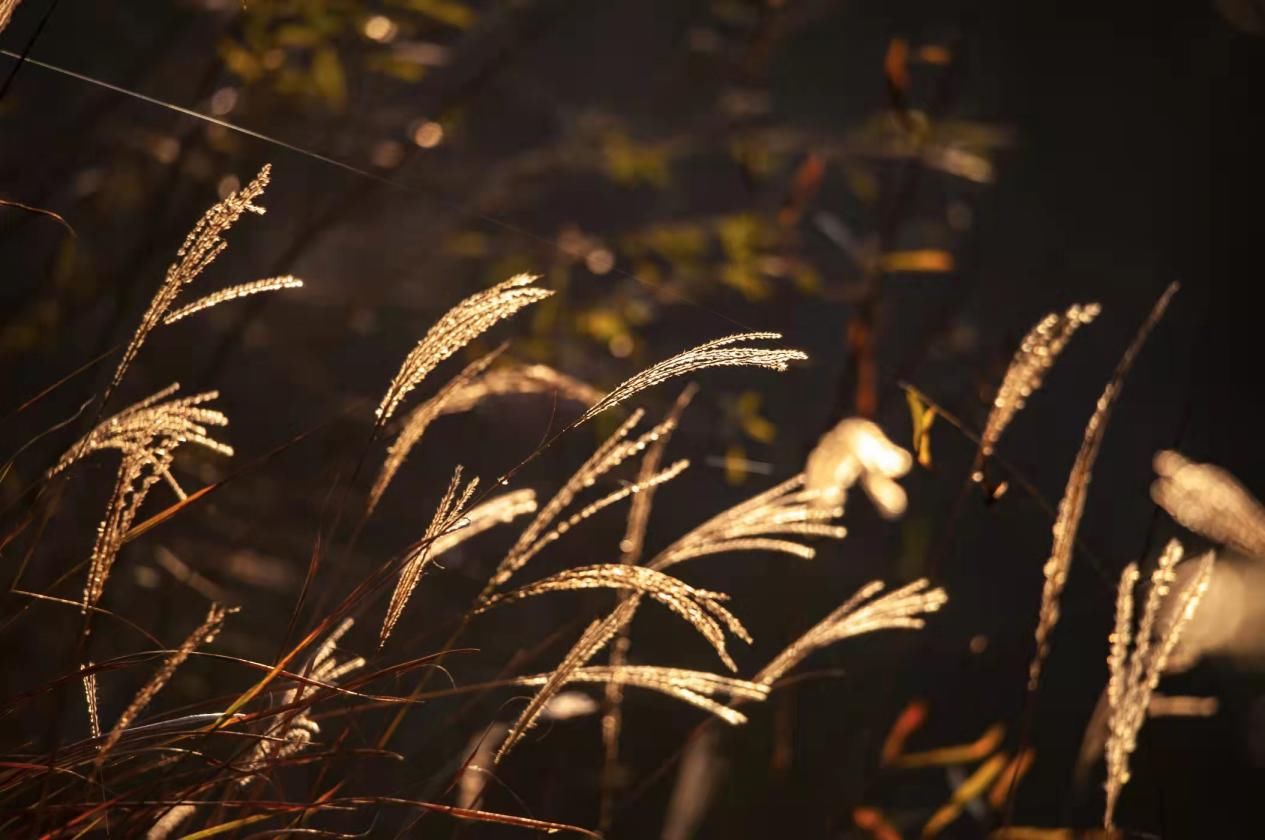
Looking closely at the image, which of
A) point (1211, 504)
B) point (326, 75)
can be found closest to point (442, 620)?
point (1211, 504)

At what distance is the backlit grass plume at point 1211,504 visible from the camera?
1.03 m

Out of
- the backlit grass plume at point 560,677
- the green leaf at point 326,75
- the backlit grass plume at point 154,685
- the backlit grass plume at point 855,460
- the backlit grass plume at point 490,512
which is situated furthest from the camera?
the green leaf at point 326,75

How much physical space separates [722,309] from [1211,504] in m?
1.89

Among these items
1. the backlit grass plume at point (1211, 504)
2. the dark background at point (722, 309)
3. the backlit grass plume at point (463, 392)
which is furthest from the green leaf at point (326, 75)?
the backlit grass plume at point (1211, 504)

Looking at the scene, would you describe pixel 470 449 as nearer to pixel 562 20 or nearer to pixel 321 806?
pixel 562 20

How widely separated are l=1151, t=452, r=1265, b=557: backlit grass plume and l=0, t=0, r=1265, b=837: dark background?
0.73 ft

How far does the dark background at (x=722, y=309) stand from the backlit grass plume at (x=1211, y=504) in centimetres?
22

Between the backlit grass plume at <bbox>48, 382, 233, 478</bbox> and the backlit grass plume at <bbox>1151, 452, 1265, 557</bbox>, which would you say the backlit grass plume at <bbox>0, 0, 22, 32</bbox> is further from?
the backlit grass plume at <bbox>1151, 452, 1265, 557</bbox>

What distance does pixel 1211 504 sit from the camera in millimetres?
1062

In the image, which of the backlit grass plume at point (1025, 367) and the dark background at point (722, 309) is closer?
the backlit grass plume at point (1025, 367)

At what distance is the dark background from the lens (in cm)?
208

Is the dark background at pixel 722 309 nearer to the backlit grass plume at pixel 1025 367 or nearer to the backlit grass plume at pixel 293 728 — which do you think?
the backlit grass plume at pixel 1025 367

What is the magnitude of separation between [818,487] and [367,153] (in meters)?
1.59

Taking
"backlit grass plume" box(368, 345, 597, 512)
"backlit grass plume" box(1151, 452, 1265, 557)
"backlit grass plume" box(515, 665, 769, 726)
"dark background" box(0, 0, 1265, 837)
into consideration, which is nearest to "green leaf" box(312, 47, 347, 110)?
"dark background" box(0, 0, 1265, 837)
